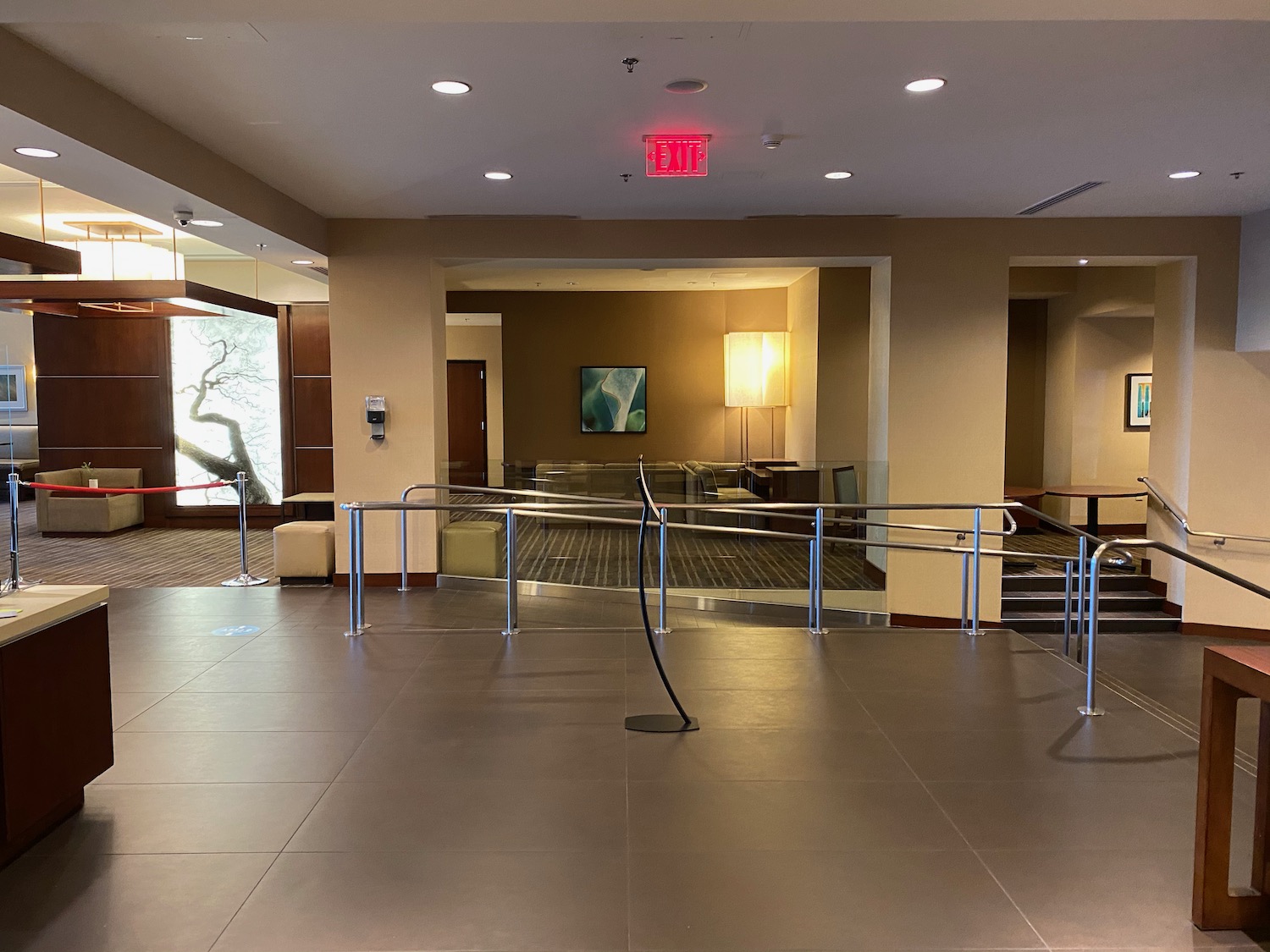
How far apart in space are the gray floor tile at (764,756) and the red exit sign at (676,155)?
3.16 metres

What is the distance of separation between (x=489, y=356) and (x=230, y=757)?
9.94 m

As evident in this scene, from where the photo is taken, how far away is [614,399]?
1334 cm

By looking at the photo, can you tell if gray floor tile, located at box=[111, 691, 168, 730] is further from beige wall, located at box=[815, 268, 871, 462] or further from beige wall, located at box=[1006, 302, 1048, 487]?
beige wall, located at box=[1006, 302, 1048, 487]

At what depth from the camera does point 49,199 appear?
794cm

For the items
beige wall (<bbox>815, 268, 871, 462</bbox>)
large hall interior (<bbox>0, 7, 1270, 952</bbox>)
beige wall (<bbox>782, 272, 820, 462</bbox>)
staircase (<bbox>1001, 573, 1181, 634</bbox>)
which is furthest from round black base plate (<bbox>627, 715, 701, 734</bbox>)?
beige wall (<bbox>815, 268, 871, 462</bbox>)

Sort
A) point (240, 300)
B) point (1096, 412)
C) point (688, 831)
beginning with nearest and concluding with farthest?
point (688, 831)
point (240, 300)
point (1096, 412)

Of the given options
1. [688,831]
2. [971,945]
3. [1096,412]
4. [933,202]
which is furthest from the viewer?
[1096,412]

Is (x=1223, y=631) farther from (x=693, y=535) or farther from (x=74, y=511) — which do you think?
(x=74, y=511)

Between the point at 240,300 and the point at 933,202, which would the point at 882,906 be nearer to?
the point at 933,202

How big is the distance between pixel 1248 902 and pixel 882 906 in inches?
41.5

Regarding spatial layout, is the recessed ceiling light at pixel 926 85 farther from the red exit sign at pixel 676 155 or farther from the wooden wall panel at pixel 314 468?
the wooden wall panel at pixel 314 468

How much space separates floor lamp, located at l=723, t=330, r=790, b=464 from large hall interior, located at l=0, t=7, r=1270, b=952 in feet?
1.80

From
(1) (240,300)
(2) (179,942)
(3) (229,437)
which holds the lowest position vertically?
(2) (179,942)

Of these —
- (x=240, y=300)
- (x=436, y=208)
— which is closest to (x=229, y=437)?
(x=240, y=300)
